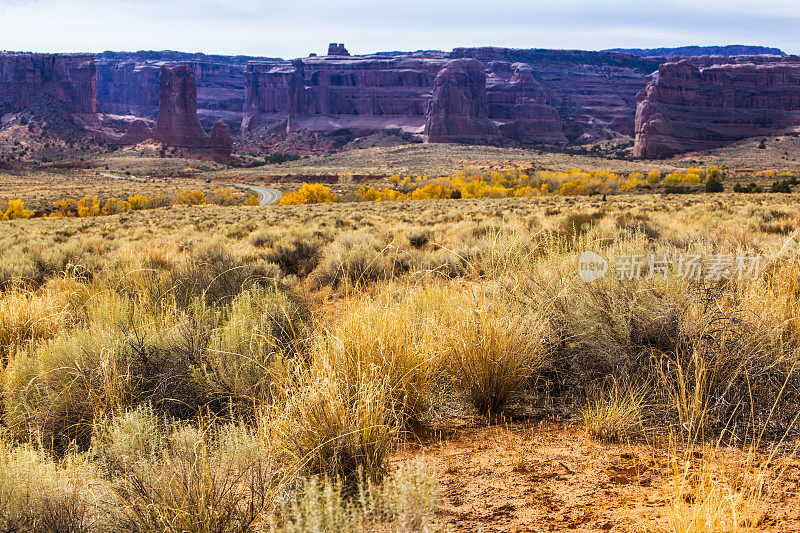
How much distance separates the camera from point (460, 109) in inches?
4582

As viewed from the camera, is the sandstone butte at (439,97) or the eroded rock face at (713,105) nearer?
the eroded rock face at (713,105)

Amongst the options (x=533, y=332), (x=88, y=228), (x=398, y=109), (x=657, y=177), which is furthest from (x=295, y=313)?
(x=398, y=109)

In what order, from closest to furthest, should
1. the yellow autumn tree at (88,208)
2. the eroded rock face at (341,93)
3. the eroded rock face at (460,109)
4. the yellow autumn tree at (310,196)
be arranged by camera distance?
the yellow autumn tree at (88,208) → the yellow autumn tree at (310,196) → the eroded rock face at (460,109) → the eroded rock face at (341,93)

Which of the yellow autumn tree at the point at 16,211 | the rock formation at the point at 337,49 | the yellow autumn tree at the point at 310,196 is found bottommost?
the yellow autumn tree at the point at 16,211

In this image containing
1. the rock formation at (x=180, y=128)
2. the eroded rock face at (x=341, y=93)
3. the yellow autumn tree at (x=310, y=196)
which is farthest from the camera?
the eroded rock face at (x=341, y=93)

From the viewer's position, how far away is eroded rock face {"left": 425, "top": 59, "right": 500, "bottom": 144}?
114 metres

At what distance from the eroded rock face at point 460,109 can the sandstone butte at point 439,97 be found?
311 millimetres

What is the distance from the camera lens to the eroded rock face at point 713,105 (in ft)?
303

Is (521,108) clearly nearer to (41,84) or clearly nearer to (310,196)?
(310,196)

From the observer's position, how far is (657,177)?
49688mm

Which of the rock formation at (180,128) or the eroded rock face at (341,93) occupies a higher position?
the eroded rock face at (341,93)

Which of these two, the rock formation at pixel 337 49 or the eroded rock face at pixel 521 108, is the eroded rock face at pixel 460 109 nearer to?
the eroded rock face at pixel 521 108

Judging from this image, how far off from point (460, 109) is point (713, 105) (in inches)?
1987

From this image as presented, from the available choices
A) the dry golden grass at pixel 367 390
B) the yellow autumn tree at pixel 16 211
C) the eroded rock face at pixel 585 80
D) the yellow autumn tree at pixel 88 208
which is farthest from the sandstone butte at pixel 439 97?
the dry golden grass at pixel 367 390
